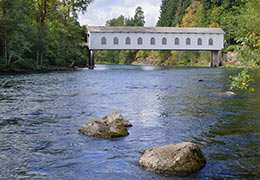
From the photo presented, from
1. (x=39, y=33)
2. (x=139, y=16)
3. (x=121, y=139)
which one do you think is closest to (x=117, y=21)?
(x=139, y=16)

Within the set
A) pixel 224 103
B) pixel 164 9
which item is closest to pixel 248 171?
pixel 224 103

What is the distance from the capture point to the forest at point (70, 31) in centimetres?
589

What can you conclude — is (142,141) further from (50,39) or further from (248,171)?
(50,39)

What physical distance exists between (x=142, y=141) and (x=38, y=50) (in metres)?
28.9

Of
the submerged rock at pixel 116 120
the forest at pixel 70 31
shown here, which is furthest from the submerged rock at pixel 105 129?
the forest at pixel 70 31

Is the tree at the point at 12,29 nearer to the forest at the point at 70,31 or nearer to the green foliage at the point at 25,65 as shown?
the forest at the point at 70,31

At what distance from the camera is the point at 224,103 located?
452 inches

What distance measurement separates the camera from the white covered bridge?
40.3 metres

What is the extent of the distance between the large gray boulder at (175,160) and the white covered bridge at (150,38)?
36.3 m

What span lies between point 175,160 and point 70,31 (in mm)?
40520

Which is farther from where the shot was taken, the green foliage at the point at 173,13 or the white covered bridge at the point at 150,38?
the green foliage at the point at 173,13

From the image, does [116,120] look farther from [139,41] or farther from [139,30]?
[139,30]

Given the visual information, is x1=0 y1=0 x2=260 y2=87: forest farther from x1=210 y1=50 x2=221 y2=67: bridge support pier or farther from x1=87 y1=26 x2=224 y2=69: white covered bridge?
x1=87 y1=26 x2=224 y2=69: white covered bridge

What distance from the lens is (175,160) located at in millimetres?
4723
